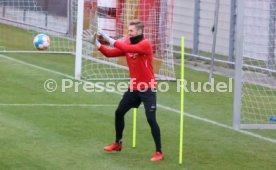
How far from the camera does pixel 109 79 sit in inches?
771

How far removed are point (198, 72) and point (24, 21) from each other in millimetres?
8006

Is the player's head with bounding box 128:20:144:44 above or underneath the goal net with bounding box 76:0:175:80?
above

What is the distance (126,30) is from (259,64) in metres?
4.18

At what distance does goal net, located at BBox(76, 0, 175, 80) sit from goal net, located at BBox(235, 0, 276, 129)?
2.64 metres

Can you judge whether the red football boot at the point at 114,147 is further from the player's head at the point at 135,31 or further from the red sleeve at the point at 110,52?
the player's head at the point at 135,31

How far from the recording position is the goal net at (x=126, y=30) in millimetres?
19828

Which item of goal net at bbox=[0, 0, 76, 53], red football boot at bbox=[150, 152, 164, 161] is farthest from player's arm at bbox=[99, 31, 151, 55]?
goal net at bbox=[0, 0, 76, 53]

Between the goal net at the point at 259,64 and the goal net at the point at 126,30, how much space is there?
264cm

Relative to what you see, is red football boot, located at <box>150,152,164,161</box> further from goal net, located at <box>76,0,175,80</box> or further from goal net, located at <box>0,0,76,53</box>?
goal net, located at <box>0,0,76,53</box>

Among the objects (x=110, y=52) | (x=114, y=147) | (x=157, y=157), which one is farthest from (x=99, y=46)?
(x=157, y=157)

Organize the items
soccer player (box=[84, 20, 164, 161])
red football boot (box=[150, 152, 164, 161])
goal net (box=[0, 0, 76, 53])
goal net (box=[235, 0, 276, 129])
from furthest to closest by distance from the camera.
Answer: goal net (box=[0, 0, 76, 53]) < goal net (box=[235, 0, 276, 129]) < red football boot (box=[150, 152, 164, 161]) < soccer player (box=[84, 20, 164, 161])

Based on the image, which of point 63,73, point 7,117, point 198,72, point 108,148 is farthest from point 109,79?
point 108,148

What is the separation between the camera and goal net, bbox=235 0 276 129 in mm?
15695

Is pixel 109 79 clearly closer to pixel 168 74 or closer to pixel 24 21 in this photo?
pixel 168 74
